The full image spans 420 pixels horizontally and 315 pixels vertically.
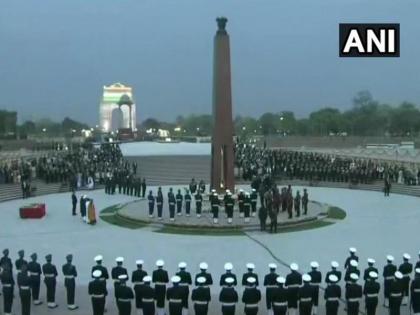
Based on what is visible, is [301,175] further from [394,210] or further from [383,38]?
[383,38]

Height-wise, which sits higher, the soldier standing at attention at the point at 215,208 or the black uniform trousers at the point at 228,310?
the soldier standing at attention at the point at 215,208

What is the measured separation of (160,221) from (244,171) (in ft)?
52.9

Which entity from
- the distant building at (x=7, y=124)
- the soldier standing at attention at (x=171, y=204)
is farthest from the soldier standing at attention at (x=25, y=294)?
the distant building at (x=7, y=124)

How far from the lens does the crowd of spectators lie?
33.6m

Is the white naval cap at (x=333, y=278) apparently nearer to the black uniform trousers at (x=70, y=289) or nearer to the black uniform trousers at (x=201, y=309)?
the black uniform trousers at (x=201, y=309)

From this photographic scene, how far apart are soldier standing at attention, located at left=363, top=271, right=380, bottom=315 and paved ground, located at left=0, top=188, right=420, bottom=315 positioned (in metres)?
0.66

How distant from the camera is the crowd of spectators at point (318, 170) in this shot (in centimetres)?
3359

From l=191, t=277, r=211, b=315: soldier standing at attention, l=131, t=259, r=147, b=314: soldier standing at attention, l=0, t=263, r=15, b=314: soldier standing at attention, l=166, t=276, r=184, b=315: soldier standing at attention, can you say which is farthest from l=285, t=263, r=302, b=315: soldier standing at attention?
l=0, t=263, r=15, b=314: soldier standing at attention

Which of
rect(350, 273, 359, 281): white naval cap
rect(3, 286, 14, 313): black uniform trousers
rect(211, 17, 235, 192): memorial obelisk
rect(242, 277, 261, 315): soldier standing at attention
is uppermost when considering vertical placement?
rect(211, 17, 235, 192): memorial obelisk

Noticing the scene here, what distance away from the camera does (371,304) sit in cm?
946

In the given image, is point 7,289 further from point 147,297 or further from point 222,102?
point 222,102

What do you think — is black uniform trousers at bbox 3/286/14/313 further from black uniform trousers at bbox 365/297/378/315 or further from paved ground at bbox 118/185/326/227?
paved ground at bbox 118/185/326/227

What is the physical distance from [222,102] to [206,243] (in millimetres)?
7287

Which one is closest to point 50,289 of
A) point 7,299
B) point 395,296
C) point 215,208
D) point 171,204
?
point 7,299
